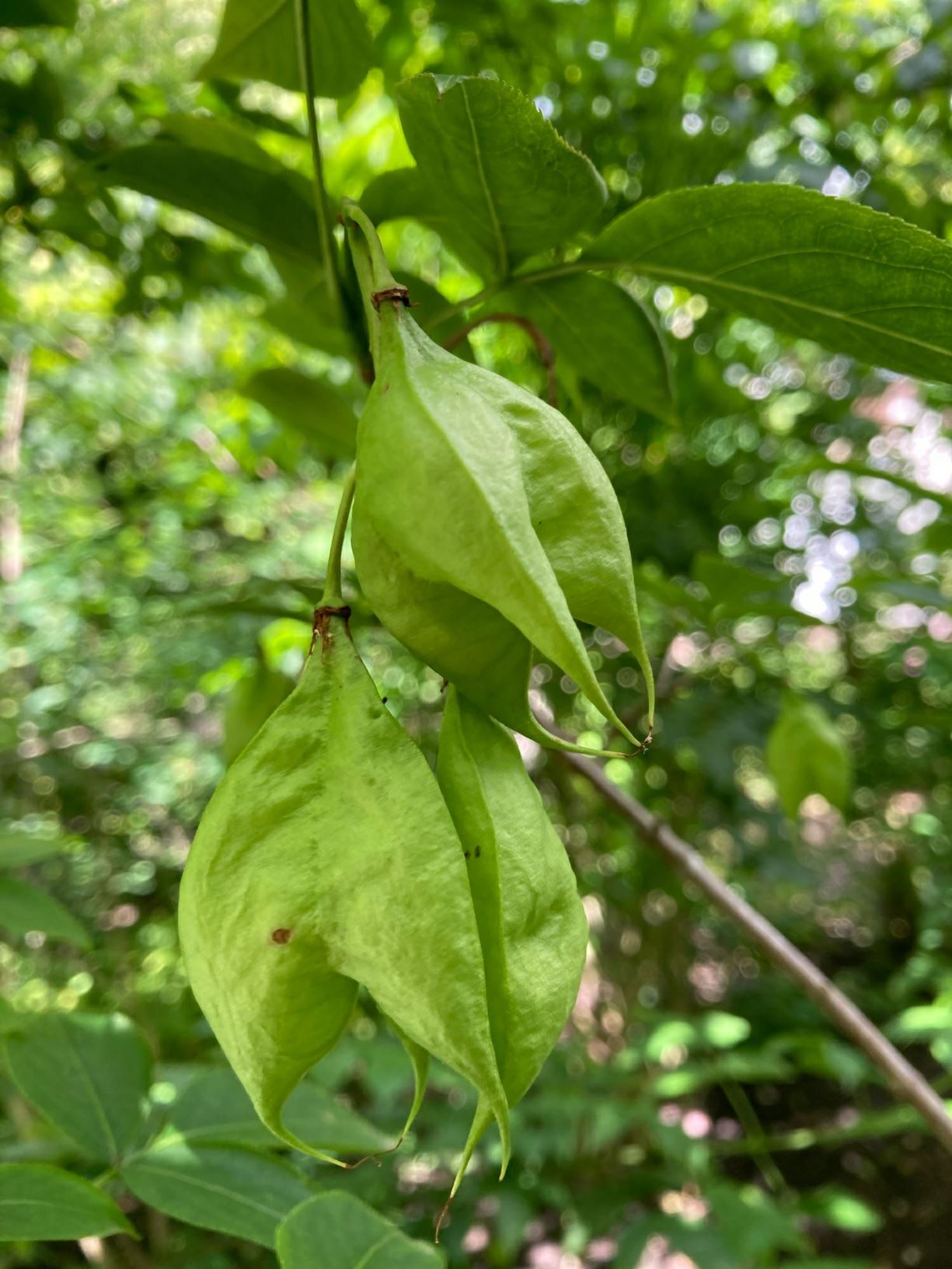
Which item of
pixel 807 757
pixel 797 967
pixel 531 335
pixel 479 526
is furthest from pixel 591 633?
pixel 479 526

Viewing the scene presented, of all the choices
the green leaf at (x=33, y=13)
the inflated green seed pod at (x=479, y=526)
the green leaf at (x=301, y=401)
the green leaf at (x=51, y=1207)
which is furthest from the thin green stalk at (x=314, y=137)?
the green leaf at (x=51, y=1207)

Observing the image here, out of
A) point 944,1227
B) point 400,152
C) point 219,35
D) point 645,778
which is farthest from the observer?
point 944,1227

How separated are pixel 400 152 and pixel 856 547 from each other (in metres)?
1.21

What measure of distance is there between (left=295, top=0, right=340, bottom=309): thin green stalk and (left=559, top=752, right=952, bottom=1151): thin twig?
1.36ft

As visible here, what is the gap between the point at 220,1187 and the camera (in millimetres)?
→ 489

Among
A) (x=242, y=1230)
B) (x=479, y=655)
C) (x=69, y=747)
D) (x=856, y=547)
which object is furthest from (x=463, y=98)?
(x=69, y=747)

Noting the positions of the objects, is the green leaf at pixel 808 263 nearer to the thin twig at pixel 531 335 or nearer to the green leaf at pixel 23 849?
the thin twig at pixel 531 335

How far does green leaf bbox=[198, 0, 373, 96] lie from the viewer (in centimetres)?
51

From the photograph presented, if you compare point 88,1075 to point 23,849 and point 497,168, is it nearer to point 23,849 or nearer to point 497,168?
point 23,849

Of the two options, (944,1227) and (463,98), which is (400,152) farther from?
(944,1227)

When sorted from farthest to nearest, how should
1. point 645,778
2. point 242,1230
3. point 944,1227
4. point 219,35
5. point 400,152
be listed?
point 944,1227 → point 645,778 → point 400,152 → point 219,35 → point 242,1230

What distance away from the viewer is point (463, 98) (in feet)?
1.19

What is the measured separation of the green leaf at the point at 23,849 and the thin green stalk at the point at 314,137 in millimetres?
436

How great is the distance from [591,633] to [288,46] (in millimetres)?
968
